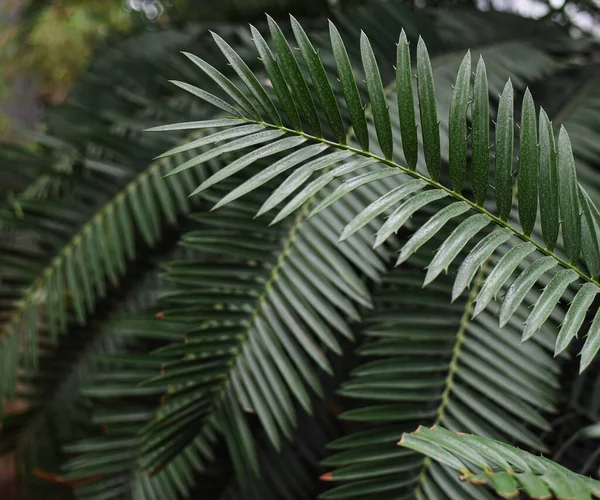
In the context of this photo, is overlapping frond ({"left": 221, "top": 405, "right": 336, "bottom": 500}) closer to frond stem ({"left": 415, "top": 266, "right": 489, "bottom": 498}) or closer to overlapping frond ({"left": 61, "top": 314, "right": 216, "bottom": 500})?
overlapping frond ({"left": 61, "top": 314, "right": 216, "bottom": 500})

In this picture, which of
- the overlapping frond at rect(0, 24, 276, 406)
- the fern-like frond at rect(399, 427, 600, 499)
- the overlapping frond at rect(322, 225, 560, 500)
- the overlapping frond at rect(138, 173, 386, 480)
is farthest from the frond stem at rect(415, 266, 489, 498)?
the overlapping frond at rect(0, 24, 276, 406)

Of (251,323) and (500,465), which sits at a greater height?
(251,323)

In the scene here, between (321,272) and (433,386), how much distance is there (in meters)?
0.18

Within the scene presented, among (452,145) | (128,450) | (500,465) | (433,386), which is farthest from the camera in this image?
(128,450)

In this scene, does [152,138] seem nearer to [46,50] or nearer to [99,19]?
[99,19]

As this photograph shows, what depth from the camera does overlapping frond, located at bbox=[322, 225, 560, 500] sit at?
63cm

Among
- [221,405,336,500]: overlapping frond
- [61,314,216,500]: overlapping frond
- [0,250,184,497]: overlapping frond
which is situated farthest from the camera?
[0,250,184,497]: overlapping frond

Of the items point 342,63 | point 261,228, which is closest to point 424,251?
point 261,228

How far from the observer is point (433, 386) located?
681 mm

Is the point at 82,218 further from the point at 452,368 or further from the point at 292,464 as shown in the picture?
the point at 452,368

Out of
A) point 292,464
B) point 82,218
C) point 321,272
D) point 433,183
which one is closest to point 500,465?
point 433,183

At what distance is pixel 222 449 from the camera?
3.08ft


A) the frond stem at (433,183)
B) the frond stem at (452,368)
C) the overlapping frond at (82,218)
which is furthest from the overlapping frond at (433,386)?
the overlapping frond at (82,218)

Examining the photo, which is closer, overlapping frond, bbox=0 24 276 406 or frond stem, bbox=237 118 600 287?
frond stem, bbox=237 118 600 287
